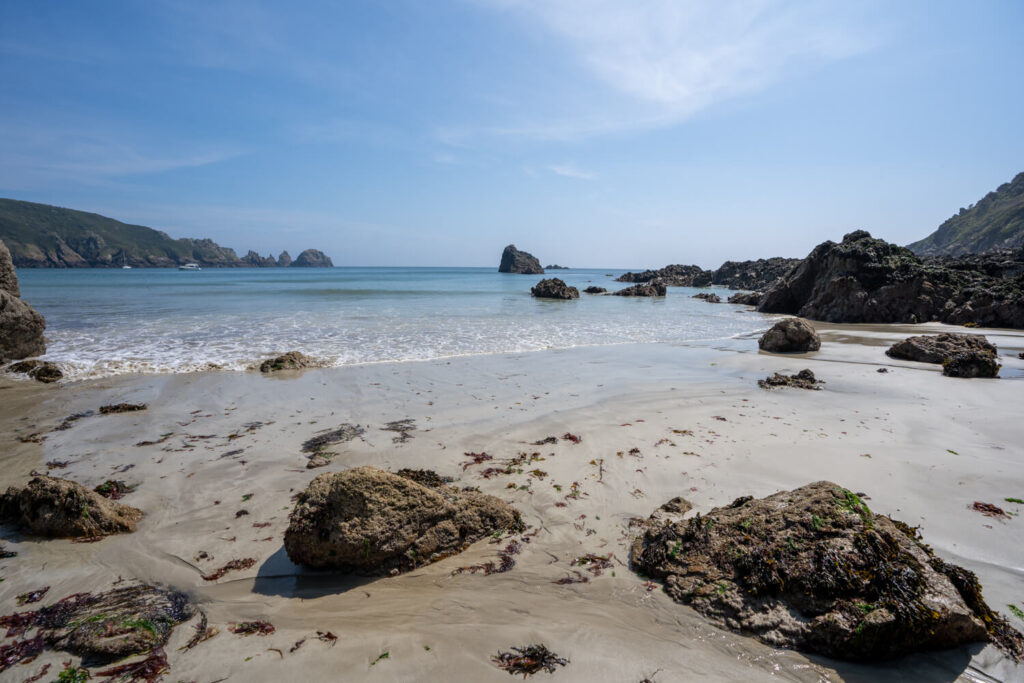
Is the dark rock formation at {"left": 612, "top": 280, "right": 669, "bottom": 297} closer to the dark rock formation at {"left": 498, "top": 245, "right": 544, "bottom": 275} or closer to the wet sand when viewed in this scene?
the wet sand

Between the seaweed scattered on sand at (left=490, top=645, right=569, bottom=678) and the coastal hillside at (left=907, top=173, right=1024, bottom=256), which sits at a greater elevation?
the coastal hillside at (left=907, top=173, right=1024, bottom=256)

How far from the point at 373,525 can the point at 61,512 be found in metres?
2.80

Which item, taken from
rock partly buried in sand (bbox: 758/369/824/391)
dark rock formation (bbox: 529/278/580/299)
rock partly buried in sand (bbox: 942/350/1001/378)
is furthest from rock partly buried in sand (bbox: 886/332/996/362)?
dark rock formation (bbox: 529/278/580/299)

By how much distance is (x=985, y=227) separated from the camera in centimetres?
7706

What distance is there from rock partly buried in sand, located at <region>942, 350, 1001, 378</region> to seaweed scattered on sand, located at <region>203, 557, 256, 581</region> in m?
12.9

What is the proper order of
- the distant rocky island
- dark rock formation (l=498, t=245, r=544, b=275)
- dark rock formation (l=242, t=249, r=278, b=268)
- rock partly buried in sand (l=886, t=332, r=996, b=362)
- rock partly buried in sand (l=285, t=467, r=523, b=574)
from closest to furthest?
1. rock partly buried in sand (l=285, t=467, r=523, b=574)
2. rock partly buried in sand (l=886, t=332, r=996, b=362)
3. the distant rocky island
4. dark rock formation (l=498, t=245, r=544, b=275)
5. dark rock formation (l=242, t=249, r=278, b=268)

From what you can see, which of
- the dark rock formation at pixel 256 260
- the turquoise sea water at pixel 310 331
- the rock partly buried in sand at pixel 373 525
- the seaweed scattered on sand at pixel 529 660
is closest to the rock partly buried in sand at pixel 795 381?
the turquoise sea water at pixel 310 331

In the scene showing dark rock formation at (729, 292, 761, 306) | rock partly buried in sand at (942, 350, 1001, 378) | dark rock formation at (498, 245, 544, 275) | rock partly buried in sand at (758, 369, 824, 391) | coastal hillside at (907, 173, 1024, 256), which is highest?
coastal hillside at (907, 173, 1024, 256)

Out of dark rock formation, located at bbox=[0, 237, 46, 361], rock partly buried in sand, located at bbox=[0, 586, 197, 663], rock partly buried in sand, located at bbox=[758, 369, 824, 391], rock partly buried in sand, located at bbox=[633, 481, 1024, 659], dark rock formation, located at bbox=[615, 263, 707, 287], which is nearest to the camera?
rock partly buried in sand, located at bbox=[633, 481, 1024, 659]

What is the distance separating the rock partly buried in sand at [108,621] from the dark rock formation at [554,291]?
34630 mm

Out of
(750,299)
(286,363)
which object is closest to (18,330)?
(286,363)

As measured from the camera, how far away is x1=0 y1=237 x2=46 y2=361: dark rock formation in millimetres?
10219

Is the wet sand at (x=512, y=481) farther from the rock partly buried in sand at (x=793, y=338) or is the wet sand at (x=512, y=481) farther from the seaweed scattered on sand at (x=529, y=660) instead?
the rock partly buried in sand at (x=793, y=338)

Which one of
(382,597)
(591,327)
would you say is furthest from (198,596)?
(591,327)
